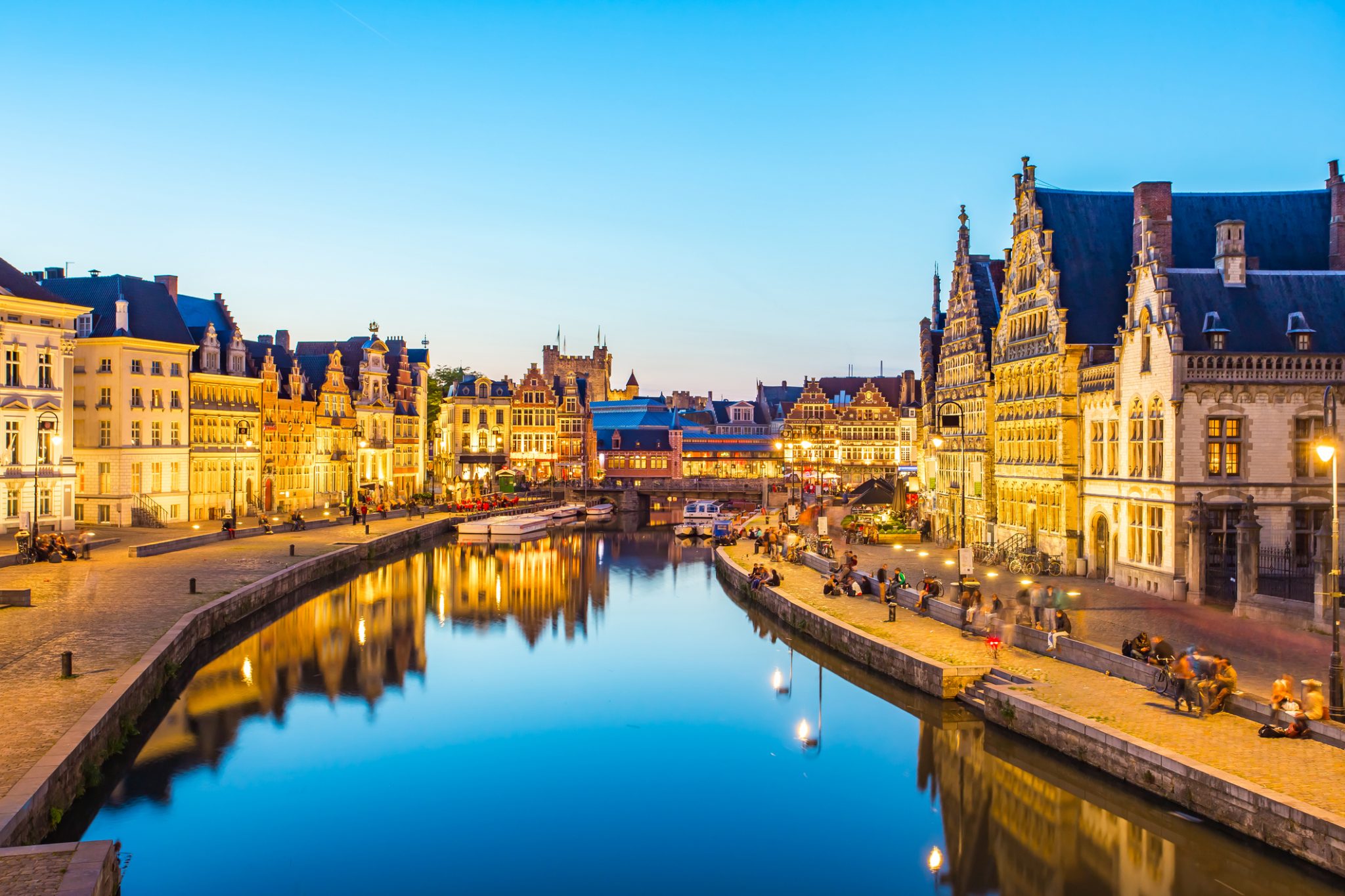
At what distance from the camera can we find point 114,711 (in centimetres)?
2075

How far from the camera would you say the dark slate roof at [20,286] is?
4856 centimetres

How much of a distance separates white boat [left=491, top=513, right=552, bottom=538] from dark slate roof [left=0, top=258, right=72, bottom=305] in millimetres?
29826

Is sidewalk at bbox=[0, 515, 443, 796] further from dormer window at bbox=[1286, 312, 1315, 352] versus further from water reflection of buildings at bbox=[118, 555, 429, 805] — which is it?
dormer window at bbox=[1286, 312, 1315, 352]

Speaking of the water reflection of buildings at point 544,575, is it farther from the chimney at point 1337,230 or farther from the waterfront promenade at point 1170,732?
the chimney at point 1337,230

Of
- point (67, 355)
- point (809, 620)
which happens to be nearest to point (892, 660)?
point (809, 620)

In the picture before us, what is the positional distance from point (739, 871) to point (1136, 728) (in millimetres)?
7512

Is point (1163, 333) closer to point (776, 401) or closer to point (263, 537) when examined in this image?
point (263, 537)

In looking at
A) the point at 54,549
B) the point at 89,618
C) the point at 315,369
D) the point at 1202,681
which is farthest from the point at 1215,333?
the point at 315,369

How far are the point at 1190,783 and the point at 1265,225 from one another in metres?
29.4

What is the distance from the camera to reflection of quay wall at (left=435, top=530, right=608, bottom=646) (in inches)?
1718

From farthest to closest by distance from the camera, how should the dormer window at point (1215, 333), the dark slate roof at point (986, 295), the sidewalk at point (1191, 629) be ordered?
the dark slate roof at point (986, 295), the dormer window at point (1215, 333), the sidewalk at point (1191, 629)

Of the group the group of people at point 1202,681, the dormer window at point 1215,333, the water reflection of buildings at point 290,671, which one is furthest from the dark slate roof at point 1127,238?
the water reflection of buildings at point 290,671

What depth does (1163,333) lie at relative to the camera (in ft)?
108

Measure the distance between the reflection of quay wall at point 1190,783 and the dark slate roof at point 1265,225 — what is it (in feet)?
76.1
